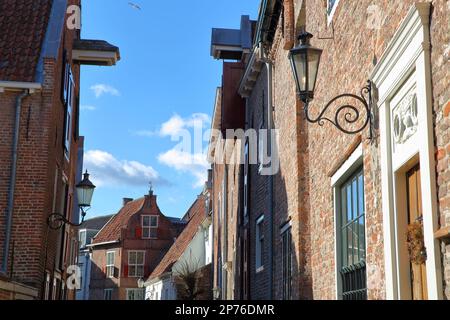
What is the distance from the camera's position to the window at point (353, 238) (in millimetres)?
7324

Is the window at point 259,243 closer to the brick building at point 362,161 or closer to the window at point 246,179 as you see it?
the brick building at point 362,161

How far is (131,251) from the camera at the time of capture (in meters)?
50.1

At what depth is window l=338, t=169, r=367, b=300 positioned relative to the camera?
→ 7.32 metres

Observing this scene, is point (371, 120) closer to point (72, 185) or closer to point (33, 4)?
point (33, 4)

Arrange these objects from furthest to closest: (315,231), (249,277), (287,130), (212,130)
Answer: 1. (212,130)
2. (249,277)
3. (287,130)
4. (315,231)

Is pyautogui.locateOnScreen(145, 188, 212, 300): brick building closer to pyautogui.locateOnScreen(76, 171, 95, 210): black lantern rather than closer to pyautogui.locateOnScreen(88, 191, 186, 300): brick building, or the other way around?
pyautogui.locateOnScreen(88, 191, 186, 300): brick building

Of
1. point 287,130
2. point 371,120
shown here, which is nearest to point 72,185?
point 287,130

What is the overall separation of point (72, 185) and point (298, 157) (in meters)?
12.0

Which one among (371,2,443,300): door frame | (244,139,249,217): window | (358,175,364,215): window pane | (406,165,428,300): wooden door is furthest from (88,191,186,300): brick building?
(406,165,428,300): wooden door

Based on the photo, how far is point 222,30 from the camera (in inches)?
770

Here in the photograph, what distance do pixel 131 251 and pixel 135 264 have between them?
1.02 m

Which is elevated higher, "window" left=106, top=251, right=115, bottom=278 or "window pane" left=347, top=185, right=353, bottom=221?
"window" left=106, top=251, right=115, bottom=278

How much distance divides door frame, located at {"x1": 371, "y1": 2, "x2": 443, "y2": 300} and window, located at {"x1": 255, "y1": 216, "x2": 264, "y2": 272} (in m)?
9.22

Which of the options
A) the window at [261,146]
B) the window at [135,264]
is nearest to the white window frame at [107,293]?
the window at [135,264]
